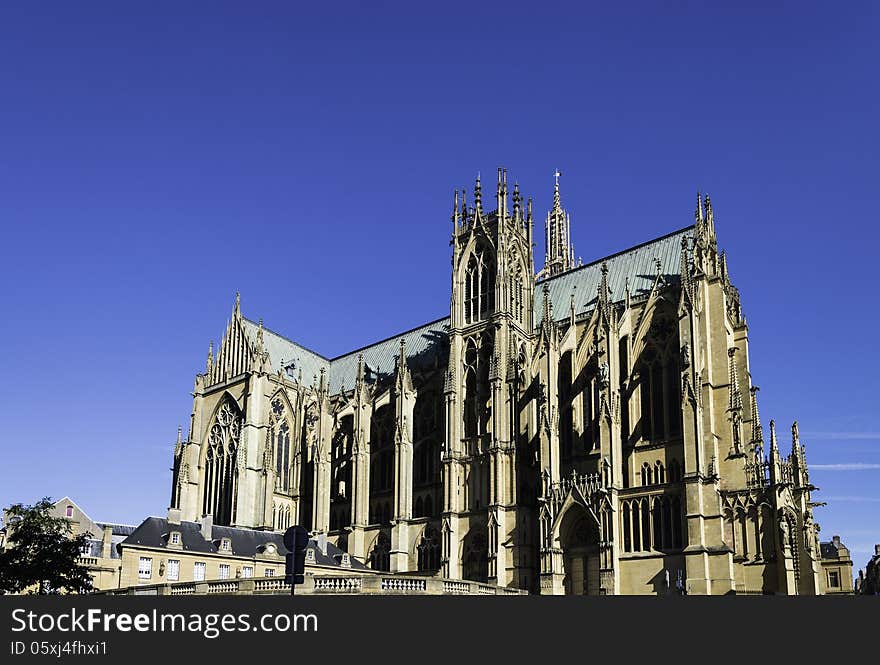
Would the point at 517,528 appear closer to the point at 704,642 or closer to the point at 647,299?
the point at 647,299

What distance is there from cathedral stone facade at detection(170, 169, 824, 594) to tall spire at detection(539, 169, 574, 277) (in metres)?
26.8

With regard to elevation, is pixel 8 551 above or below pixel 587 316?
below

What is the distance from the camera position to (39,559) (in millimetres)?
52438

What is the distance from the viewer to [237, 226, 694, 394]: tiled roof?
7181 centimetres

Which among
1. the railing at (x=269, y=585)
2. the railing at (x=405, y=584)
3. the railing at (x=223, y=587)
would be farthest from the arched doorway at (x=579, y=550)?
the railing at (x=223, y=587)

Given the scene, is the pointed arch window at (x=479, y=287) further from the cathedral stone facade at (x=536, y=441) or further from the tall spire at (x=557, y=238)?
the tall spire at (x=557, y=238)

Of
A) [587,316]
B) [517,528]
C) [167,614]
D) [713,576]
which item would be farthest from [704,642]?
[587,316]

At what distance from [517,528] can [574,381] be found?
11.7 m

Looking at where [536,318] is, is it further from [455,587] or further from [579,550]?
[455,587]

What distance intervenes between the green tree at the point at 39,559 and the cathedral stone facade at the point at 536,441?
46.8 ft

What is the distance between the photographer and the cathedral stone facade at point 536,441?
58.6 meters

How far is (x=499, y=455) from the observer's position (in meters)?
67.4

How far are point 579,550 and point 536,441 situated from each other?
8668mm

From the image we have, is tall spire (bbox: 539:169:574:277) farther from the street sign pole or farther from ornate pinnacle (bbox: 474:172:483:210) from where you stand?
the street sign pole
